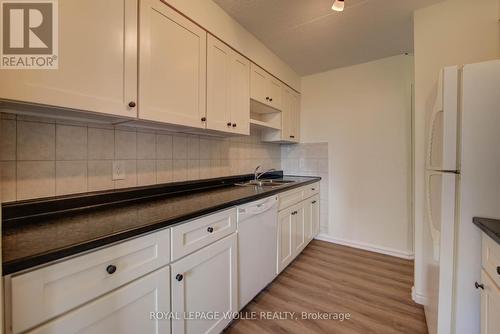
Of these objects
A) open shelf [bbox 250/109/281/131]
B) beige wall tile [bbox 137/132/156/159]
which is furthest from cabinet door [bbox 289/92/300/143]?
beige wall tile [bbox 137/132/156/159]

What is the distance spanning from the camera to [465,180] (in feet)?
3.28

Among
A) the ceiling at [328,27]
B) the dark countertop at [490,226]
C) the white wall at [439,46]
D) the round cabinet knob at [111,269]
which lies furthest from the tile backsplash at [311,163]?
the round cabinet knob at [111,269]

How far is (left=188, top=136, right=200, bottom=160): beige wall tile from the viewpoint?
71.3 inches

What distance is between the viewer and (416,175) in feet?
5.69

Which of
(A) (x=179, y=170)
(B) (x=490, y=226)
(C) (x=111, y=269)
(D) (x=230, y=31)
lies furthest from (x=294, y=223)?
(D) (x=230, y=31)

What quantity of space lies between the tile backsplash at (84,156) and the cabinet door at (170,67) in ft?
1.01

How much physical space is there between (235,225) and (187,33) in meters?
1.29

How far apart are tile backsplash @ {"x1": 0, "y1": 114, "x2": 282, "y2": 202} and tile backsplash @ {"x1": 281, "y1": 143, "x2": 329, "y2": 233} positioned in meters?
1.59

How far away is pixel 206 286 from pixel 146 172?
834 millimetres

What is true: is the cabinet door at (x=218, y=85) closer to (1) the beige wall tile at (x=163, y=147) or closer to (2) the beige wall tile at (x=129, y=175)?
(1) the beige wall tile at (x=163, y=147)

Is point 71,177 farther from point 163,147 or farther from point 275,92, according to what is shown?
point 275,92

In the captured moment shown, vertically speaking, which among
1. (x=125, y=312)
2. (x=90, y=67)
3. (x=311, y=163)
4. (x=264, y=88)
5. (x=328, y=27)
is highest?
(x=328, y=27)

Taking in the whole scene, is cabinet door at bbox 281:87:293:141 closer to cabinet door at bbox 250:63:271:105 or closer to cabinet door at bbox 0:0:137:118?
cabinet door at bbox 250:63:271:105

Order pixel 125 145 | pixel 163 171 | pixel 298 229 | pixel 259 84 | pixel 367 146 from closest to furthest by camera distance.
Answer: pixel 125 145
pixel 163 171
pixel 259 84
pixel 298 229
pixel 367 146
